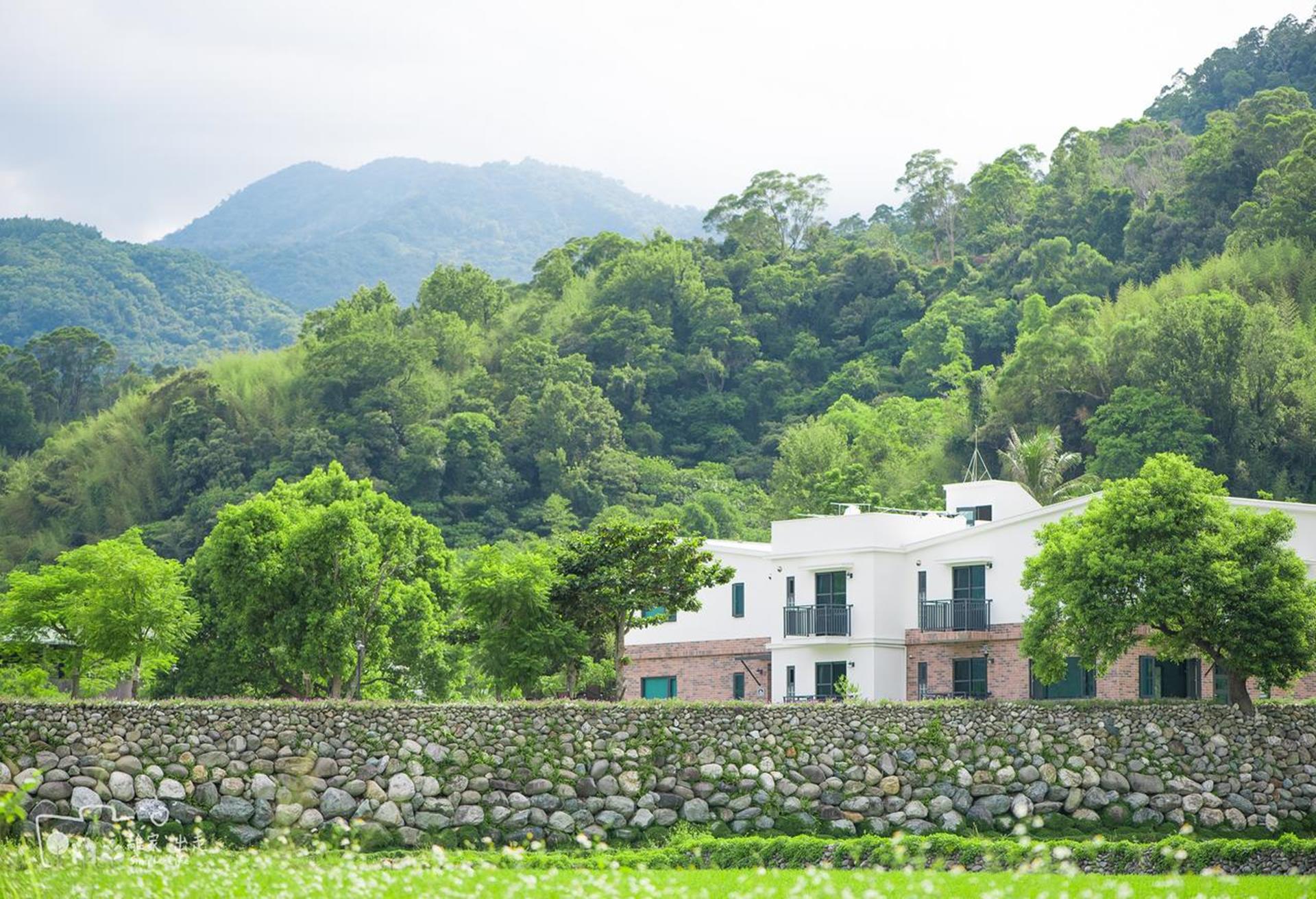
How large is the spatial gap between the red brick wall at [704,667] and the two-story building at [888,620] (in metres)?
0.03

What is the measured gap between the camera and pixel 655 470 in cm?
7050

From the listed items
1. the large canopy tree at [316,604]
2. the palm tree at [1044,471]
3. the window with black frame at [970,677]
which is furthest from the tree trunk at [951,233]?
the large canopy tree at [316,604]

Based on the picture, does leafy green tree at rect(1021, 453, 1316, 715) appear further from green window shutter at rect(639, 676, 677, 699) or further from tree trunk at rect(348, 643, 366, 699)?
green window shutter at rect(639, 676, 677, 699)

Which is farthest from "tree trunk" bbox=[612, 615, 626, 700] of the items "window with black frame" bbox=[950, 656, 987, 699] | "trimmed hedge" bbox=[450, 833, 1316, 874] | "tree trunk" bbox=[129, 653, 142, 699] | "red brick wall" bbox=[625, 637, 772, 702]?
"tree trunk" bbox=[129, 653, 142, 699]

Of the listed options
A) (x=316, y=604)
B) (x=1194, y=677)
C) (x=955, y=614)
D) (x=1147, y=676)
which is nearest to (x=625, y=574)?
(x=316, y=604)

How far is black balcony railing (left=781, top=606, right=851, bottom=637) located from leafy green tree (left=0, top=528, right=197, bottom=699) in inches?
497

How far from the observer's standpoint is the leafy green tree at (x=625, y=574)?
31.9 metres

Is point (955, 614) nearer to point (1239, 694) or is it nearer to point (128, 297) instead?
point (1239, 694)

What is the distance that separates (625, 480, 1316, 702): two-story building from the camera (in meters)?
33.2

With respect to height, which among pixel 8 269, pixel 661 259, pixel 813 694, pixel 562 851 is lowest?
pixel 562 851

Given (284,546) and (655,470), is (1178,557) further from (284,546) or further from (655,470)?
(655,470)

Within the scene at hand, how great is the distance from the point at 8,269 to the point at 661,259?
72.1 metres

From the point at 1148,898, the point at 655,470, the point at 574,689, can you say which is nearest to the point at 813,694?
the point at 574,689

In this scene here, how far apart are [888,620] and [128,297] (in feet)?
356
